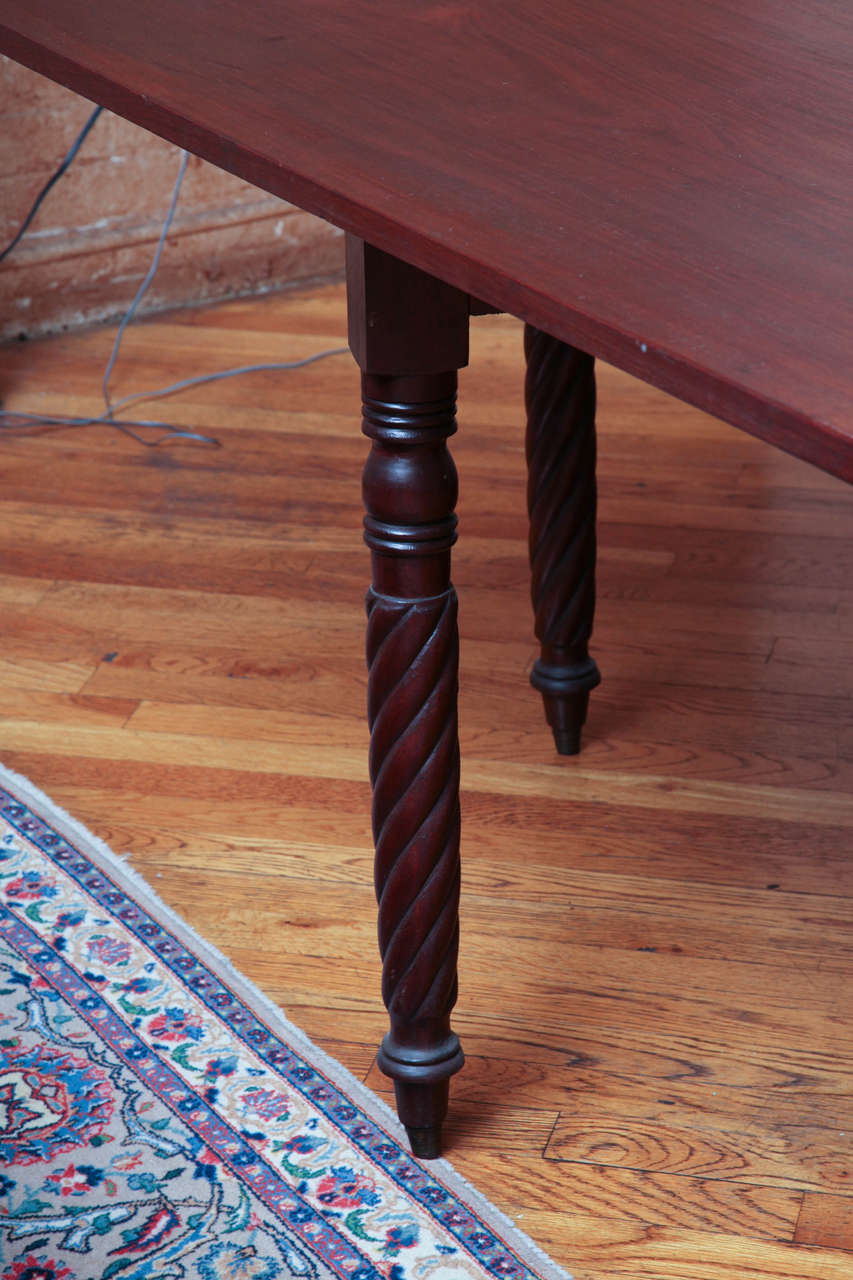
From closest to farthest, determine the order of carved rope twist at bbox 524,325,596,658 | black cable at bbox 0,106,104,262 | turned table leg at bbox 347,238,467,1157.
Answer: turned table leg at bbox 347,238,467,1157 < carved rope twist at bbox 524,325,596,658 < black cable at bbox 0,106,104,262

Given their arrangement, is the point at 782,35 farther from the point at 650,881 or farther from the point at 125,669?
the point at 125,669

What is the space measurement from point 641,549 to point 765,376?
5.38ft

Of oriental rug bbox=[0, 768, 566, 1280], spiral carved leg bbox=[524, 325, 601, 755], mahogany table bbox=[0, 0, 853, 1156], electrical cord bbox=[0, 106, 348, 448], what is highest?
mahogany table bbox=[0, 0, 853, 1156]

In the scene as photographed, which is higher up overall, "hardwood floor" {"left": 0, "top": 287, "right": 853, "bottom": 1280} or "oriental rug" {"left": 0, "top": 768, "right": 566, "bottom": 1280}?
"oriental rug" {"left": 0, "top": 768, "right": 566, "bottom": 1280}

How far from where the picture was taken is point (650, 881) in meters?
1.64

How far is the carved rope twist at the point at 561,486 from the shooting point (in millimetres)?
1645

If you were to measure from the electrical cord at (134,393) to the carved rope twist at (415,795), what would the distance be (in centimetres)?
161

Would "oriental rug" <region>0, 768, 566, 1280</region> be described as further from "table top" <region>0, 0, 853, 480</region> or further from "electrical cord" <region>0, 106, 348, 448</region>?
"electrical cord" <region>0, 106, 348, 448</region>

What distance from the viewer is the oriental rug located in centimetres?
120

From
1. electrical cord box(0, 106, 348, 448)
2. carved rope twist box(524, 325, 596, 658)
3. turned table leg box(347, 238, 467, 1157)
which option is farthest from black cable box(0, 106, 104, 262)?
turned table leg box(347, 238, 467, 1157)

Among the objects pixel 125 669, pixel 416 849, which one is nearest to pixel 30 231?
pixel 125 669

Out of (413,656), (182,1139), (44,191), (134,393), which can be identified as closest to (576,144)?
(413,656)

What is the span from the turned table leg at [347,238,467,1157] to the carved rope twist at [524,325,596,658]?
0.54 meters

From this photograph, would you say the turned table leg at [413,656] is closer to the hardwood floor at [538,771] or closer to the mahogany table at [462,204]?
the mahogany table at [462,204]
